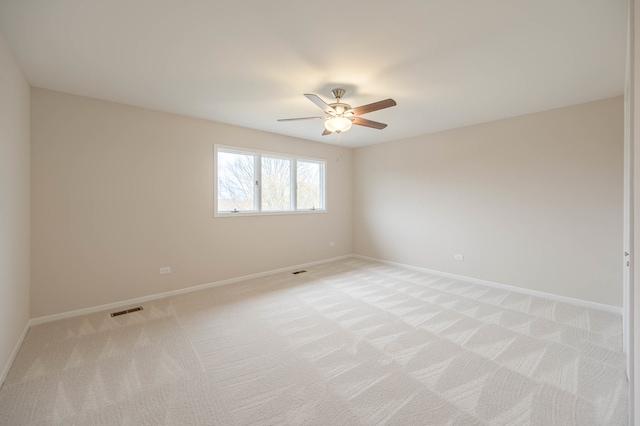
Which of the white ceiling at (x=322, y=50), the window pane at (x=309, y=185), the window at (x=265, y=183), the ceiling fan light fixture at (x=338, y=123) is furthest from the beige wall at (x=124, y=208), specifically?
the ceiling fan light fixture at (x=338, y=123)

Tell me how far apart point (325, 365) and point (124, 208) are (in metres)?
3.19

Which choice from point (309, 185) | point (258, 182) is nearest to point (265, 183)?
point (258, 182)

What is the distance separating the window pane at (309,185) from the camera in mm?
5424

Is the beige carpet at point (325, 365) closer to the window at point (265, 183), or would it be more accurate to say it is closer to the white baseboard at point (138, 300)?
the white baseboard at point (138, 300)

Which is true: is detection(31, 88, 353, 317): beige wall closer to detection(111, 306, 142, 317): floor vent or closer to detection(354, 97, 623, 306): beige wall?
detection(111, 306, 142, 317): floor vent

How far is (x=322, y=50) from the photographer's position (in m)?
2.21

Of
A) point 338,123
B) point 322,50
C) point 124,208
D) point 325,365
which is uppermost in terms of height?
point 322,50

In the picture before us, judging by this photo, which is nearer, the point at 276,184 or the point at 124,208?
the point at 124,208

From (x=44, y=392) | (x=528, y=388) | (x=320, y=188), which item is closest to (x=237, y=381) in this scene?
(x=44, y=392)

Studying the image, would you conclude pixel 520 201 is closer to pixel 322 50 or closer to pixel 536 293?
pixel 536 293

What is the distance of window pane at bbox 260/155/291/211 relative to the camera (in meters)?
4.85

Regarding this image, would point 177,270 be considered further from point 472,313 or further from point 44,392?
point 472,313

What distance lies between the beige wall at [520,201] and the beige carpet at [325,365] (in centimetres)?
56

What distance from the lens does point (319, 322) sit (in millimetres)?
2973
